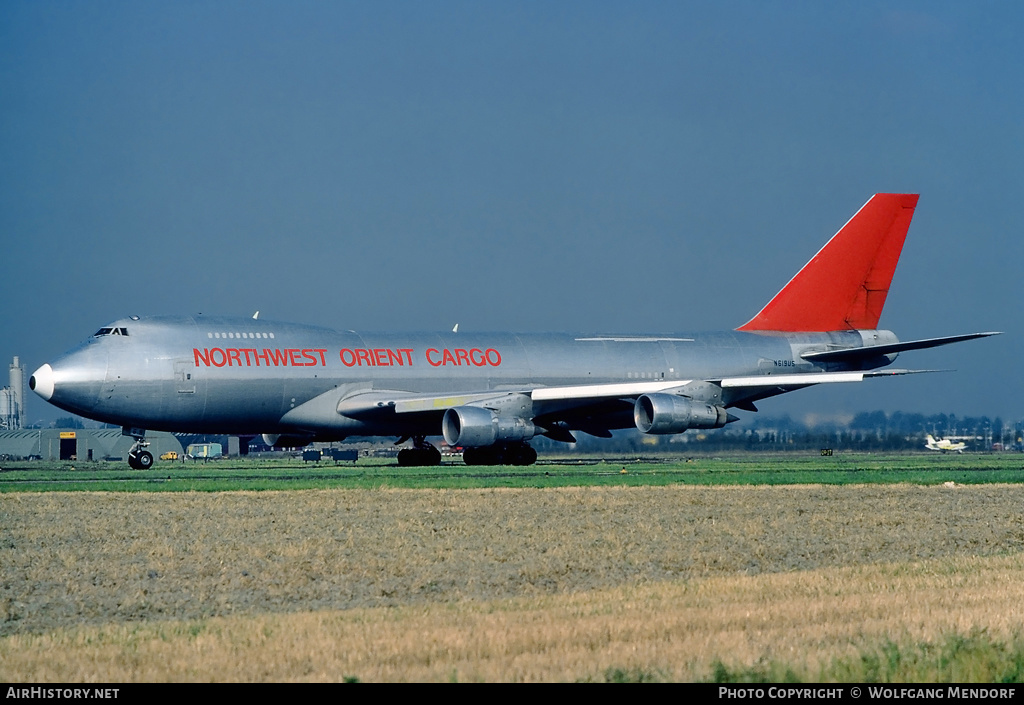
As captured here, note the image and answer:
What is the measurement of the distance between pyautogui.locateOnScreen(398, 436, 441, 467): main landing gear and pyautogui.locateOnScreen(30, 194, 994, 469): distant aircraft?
0.06m

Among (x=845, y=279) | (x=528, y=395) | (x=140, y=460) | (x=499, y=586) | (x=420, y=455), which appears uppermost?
(x=845, y=279)

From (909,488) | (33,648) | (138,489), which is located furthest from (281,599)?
(909,488)

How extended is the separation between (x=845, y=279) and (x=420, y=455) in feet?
57.4

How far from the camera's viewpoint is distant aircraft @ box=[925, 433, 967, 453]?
174 feet

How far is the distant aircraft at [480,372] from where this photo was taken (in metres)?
37.3

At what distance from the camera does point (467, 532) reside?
17.9 m

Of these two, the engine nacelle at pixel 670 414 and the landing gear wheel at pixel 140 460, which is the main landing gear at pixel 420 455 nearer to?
the engine nacelle at pixel 670 414

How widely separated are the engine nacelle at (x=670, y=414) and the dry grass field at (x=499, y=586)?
48.2 ft

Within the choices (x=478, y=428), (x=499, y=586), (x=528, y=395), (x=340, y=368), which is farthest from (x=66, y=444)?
(x=499, y=586)

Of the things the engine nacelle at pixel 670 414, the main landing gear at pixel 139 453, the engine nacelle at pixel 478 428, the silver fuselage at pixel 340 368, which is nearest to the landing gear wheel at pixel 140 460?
the main landing gear at pixel 139 453

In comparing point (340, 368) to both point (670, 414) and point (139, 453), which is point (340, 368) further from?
point (670, 414)

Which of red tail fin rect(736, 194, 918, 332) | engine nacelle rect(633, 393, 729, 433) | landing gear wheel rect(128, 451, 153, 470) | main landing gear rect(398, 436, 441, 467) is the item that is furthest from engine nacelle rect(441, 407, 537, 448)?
red tail fin rect(736, 194, 918, 332)

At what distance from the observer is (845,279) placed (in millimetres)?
48469

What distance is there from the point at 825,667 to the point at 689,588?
14.4 feet
